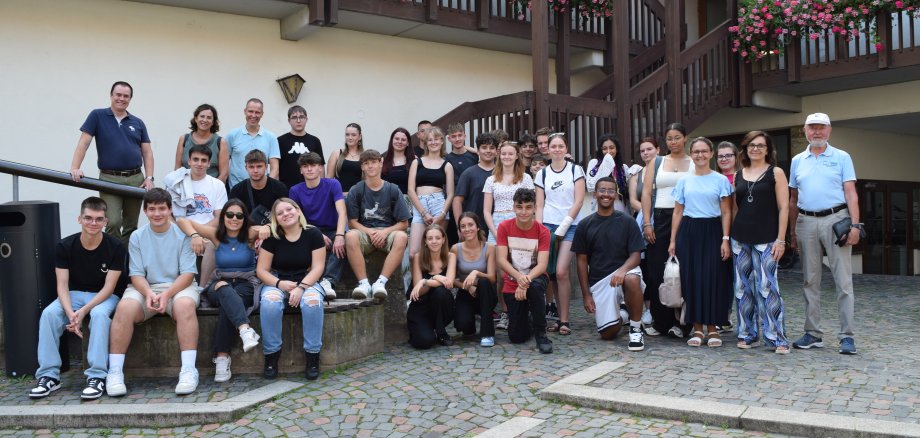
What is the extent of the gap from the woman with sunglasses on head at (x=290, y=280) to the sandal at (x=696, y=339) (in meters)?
3.00

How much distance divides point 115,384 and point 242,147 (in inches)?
116

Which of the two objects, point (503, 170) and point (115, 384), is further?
point (503, 170)

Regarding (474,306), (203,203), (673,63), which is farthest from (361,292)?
(673,63)

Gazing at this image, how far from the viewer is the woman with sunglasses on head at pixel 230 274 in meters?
5.60

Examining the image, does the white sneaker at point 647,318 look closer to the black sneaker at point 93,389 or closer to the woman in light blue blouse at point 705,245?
the woman in light blue blouse at point 705,245

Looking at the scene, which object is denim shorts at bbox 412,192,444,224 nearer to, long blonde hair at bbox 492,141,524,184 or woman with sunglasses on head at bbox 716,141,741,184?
long blonde hair at bbox 492,141,524,184

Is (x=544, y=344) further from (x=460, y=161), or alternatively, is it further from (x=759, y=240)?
(x=460, y=161)

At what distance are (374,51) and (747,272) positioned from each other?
7.29 meters

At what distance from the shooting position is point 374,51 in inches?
465

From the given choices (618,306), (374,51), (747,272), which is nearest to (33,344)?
(618,306)

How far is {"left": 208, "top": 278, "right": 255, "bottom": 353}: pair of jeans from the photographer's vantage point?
18.4 ft

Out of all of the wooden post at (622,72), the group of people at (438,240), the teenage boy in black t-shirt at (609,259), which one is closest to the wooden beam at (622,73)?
the wooden post at (622,72)

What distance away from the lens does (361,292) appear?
638cm

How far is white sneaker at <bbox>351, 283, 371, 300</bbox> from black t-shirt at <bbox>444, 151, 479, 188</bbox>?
6.13 feet
